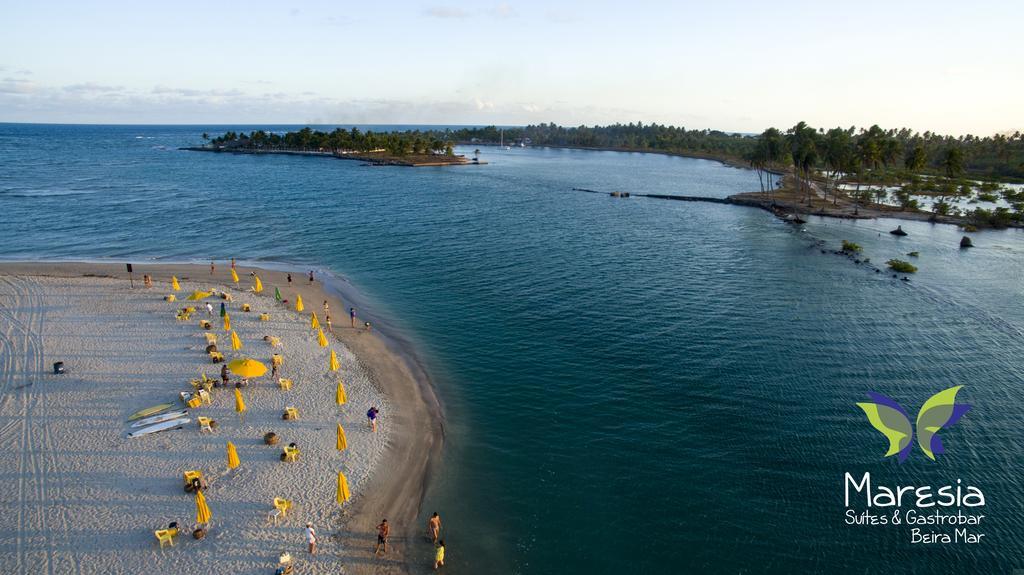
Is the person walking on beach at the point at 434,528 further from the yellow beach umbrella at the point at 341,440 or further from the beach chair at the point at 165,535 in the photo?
the beach chair at the point at 165,535

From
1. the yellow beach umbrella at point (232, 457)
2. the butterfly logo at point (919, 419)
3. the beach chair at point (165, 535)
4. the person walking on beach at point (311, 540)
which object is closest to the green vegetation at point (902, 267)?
the butterfly logo at point (919, 419)

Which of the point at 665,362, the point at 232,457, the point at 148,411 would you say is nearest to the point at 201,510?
the point at 232,457

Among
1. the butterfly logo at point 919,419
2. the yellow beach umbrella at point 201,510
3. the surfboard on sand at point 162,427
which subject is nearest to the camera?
the yellow beach umbrella at point 201,510

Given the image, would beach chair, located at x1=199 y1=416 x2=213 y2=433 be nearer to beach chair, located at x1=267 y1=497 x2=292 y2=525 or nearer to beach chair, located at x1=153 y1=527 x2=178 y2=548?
beach chair, located at x1=153 y1=527 x2=178 y2=548

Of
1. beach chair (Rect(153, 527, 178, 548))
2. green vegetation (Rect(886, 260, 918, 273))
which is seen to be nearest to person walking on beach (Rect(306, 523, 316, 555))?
beach chair (Rect(153, 527, 178, 548))

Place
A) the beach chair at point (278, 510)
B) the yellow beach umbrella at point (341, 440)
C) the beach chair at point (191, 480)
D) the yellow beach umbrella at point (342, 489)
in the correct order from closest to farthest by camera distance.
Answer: the beach chair at point (278, 510) < the yellow beach umbrella at point (342, 489) < the beach chair at point (191, 480) < the yellow beach umbrella at point (341, 440)

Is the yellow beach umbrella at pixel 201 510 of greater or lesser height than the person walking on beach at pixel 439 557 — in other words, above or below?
above

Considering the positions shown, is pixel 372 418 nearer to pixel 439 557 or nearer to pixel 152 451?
pixel 439 557
